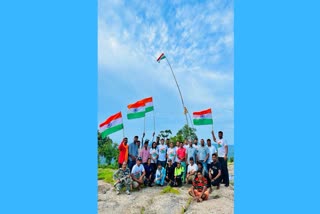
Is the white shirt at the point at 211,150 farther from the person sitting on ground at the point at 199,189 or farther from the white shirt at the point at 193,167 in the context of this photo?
the person sitting on ground at the point at 199,189

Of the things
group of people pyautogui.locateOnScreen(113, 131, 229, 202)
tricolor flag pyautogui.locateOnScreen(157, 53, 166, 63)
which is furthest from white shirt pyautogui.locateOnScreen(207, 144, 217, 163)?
tricolor flag pyautogui.locateOnScreen(157, 53, 166, 63)

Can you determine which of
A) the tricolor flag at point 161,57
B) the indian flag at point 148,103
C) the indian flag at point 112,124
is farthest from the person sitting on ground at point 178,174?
the tricolor flag at point 161,57

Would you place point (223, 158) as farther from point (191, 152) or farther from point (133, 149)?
point (133, 149)

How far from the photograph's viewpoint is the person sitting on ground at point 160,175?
1183 centimetres

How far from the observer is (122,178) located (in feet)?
38.8

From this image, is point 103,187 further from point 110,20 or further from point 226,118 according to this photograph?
point 110,20

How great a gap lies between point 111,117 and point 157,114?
123cm

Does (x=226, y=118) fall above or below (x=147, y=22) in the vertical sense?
below

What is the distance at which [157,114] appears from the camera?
12.2 metres

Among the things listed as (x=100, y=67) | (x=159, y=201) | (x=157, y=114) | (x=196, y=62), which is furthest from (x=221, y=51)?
(x=159, y=201)

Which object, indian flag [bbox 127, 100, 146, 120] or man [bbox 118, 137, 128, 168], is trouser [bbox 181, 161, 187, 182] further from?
indian flag [bbox 127, 100, 146, 120]

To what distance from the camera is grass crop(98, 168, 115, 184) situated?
12.0 m

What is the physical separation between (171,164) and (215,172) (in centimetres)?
116

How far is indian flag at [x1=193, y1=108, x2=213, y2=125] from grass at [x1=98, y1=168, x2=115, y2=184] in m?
2.61
